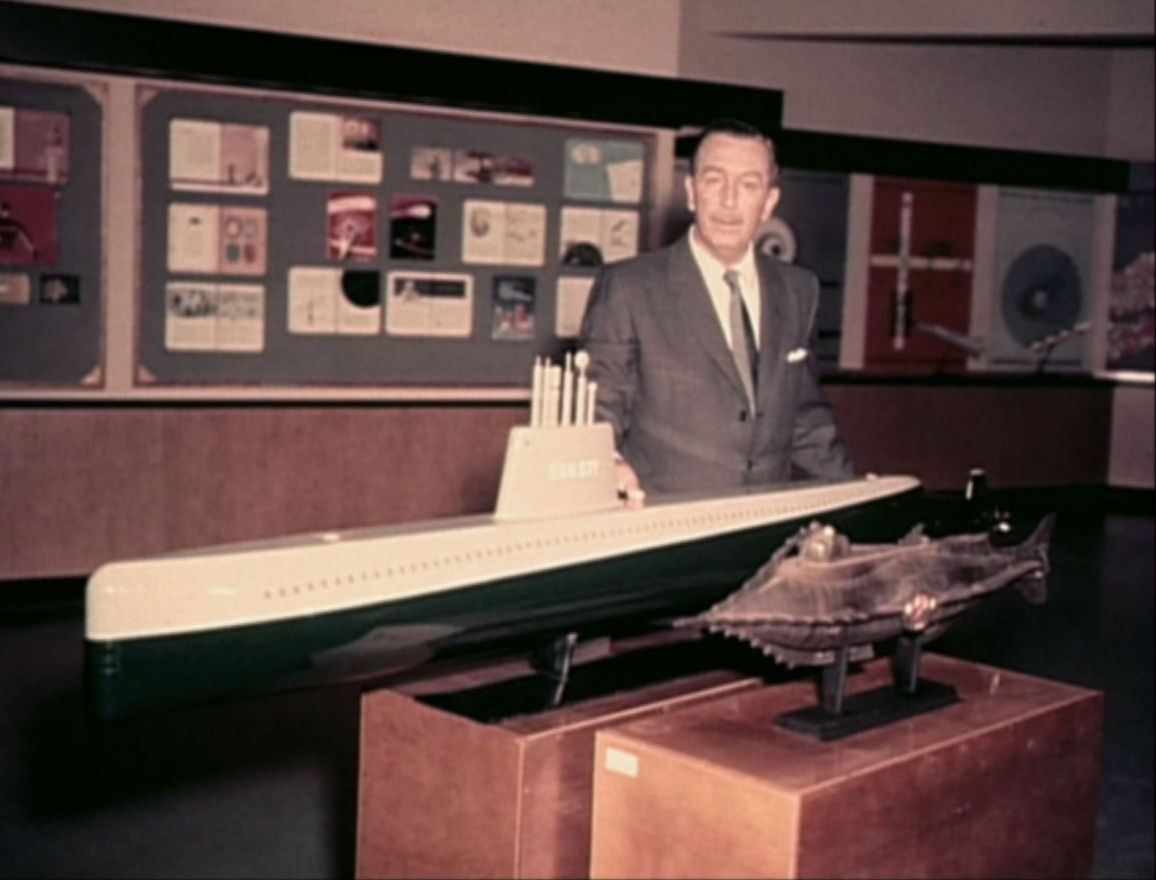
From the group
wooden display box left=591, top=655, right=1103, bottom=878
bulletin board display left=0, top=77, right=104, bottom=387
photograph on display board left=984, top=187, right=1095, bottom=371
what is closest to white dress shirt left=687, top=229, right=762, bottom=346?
wooden display box left=591, top=655, right=1103, bottom=878

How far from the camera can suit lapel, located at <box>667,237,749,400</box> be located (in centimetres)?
348

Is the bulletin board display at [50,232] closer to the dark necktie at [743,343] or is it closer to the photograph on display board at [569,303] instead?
the photograph on display board at [569,303]

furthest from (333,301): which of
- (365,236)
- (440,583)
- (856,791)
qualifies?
(856,791)

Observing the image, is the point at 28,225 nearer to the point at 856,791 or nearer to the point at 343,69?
the point at 343,69

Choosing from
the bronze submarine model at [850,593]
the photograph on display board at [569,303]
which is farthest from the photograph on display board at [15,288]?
the bronze submarine model at [850,593]

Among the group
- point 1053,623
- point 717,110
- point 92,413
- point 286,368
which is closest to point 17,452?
point 92,413

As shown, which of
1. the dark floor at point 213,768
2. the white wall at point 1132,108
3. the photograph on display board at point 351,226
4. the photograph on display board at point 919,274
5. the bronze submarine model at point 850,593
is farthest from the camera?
the white wall at point 1132,108

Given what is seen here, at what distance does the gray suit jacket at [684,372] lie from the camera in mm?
3500

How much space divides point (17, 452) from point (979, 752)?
4972 mm

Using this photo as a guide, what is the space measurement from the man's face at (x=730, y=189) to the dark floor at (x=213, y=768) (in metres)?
1.98

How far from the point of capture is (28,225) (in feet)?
21.9

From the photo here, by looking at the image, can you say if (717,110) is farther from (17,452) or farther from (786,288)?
(786,288)

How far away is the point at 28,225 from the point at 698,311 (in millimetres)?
4165

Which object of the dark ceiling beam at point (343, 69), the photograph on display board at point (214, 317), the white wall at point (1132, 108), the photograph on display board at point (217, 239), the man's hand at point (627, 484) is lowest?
the man's hand at point (627, 484)
